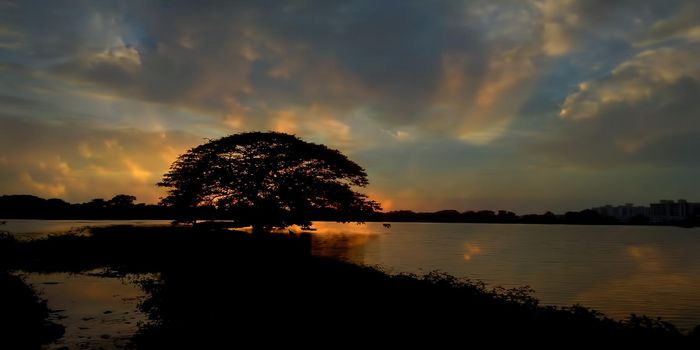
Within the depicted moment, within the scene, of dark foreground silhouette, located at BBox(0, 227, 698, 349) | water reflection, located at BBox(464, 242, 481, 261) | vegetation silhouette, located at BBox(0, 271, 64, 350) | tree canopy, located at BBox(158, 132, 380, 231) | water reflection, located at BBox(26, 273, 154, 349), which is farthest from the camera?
water reflection, located at BBox(464, 242, 481, 261)

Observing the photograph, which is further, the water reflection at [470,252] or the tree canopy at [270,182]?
the water reflection at [470,252]

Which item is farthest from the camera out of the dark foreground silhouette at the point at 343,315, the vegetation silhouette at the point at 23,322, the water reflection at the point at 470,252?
the water reflection at the point at 470,252

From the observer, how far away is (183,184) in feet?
180

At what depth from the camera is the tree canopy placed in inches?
2052

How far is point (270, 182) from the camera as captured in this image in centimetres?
5253

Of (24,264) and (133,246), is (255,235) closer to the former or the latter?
(133,246)

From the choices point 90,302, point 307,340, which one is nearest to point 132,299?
point 90,302

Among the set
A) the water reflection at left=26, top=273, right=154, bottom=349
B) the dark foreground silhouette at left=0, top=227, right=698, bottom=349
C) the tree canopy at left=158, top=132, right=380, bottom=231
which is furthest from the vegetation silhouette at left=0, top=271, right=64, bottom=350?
the tree canopy at left=158, top=132, right=380, bottom=231

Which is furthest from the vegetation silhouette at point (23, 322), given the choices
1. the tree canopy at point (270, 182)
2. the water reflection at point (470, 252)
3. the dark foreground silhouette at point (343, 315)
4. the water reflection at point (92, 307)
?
the water reflection at point (470, 252)

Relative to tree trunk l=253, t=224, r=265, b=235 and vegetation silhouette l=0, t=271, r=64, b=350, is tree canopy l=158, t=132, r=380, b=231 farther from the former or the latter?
vegetation silhouette l=0, t=271, r=64, b=350

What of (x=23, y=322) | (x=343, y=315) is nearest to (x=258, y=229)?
(x=23, y=322)

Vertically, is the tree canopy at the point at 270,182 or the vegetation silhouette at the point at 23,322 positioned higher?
the tree canopy at the point at 270,182

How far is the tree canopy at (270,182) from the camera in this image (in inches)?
2052

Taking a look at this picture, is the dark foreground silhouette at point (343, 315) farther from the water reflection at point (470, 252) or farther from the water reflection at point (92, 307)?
the water reflection at point (470, 252)
